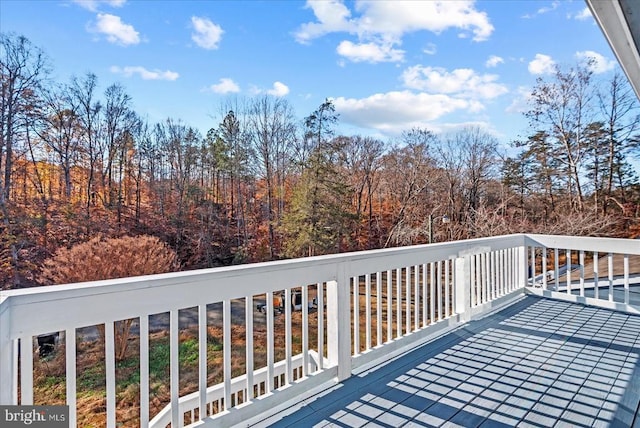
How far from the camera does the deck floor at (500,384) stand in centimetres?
191

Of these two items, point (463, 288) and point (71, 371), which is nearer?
point (71, 371)

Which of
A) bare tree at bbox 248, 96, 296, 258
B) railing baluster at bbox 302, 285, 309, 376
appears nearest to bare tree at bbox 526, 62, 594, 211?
bare tree at bbox 248, 96, 296, 258

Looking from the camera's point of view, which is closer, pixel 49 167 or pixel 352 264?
pixel 352 264

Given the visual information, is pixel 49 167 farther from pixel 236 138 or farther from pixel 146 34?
pixel 236 138

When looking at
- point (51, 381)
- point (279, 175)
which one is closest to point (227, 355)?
point (51, 381)

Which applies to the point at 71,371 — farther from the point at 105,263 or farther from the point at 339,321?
the point at 105,263

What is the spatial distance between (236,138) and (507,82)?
10729 millimetres

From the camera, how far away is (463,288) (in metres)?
3.48

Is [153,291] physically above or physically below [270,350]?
above

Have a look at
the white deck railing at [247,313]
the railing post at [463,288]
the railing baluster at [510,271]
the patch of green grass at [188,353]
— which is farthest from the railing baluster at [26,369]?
the patch of green grass at [188,353]

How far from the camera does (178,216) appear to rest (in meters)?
14.6

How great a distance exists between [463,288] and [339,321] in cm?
174

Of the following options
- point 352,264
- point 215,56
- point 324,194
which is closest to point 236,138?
point 215,56

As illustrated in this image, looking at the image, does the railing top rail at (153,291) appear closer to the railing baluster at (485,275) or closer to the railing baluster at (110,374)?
the railing baluster at (110,374)
